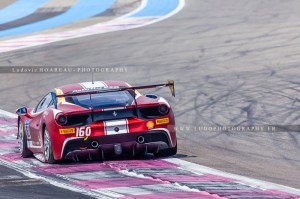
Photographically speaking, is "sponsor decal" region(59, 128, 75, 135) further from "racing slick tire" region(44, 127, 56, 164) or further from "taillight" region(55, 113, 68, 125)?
"racing slick tire" region(44, 127, 56, 164)

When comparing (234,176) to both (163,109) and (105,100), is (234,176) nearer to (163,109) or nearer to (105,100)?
(163,109)

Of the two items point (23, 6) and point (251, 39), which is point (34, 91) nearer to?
point (251, 39)

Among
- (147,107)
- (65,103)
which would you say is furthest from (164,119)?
(65,103)

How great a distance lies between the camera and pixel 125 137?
11453 millimetres

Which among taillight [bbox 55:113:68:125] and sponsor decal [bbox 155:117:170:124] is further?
sponsor decal [bbox 155:117:170:124]

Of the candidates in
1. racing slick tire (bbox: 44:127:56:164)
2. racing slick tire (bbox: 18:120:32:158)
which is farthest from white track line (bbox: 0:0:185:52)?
racing slick tire (bbox: 44:127:56:164)

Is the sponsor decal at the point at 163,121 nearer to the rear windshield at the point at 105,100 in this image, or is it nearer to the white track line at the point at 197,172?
the rear windshield at the point at 105,100

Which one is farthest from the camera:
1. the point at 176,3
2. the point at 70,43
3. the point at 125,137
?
the point at 176,3

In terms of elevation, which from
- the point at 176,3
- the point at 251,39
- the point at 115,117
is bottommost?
the point at 115,117

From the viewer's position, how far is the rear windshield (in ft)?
38.2

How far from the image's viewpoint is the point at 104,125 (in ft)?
37.5

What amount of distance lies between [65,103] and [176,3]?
21.5m

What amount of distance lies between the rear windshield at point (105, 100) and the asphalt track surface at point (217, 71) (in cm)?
118

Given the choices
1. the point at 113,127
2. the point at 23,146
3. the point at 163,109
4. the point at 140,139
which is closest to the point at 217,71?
the point at 23,146
